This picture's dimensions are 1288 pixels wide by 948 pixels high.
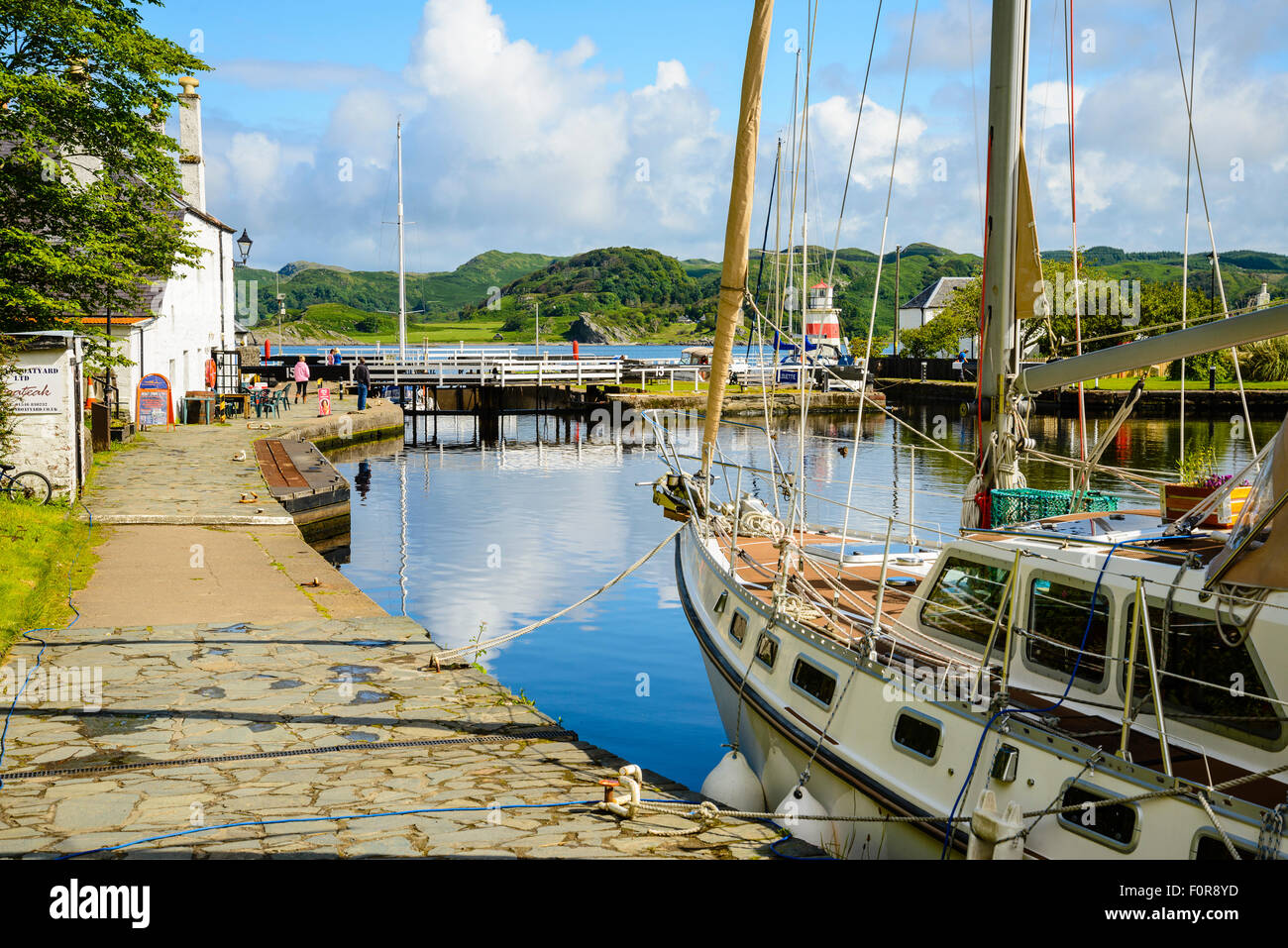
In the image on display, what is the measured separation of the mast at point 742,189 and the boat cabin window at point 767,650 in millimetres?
2697

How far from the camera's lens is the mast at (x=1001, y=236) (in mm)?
9164

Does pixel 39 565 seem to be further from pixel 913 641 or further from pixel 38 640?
pixel 913 641

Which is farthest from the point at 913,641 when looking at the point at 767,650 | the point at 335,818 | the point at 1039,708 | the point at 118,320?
the point at 118,320

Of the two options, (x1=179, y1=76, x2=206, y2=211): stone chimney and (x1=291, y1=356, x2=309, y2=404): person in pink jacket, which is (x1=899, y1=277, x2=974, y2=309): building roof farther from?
(x1=179, y1=76, x2=206, y2=211): stone chimney

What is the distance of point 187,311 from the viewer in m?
35.4

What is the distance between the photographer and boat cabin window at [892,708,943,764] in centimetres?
680

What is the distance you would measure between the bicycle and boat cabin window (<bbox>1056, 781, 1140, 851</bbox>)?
1662 centimetres

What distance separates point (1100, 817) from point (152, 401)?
3035cm

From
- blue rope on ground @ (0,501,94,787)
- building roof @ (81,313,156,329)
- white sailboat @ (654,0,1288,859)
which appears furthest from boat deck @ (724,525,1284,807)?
building roof @ (81,313,156,329)

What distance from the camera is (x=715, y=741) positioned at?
1262 centimetres

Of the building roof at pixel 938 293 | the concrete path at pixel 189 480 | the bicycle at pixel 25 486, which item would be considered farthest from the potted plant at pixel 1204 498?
the building roof at pixel 938 293

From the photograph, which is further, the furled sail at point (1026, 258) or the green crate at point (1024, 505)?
the furled sail at point (1026, 258)

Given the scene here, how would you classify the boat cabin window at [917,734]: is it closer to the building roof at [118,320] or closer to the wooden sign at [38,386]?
the wooden sign at [38,386]
